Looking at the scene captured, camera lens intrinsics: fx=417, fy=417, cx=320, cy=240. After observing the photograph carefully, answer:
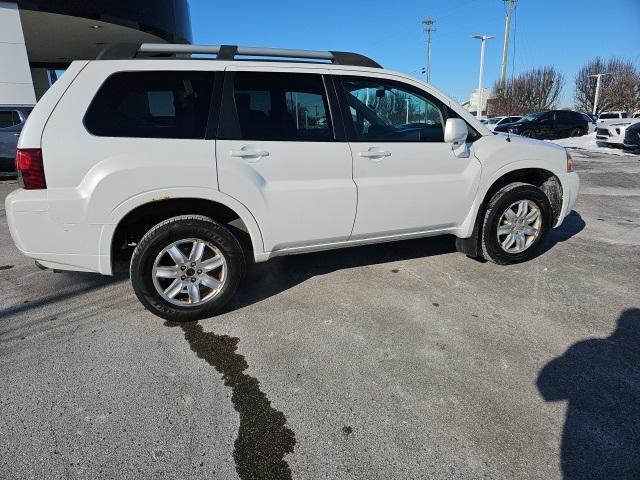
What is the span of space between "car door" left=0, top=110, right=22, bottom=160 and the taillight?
9.13m

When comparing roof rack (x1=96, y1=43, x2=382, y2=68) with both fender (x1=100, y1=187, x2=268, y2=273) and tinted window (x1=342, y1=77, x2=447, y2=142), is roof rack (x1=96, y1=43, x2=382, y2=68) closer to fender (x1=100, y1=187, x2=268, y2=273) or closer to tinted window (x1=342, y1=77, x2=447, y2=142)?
tinted window (x1=342, y1=77, x2=447, y2=142)

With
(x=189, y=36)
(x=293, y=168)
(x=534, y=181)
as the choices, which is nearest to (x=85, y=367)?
(x=293, y=168)

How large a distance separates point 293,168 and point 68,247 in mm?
1700

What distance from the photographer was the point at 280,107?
3.26 m

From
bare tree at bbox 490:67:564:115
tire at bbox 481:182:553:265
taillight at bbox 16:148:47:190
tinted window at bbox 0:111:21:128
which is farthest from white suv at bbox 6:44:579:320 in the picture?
bare tree at bbox 490:67:564:115

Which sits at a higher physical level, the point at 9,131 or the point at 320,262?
the point at 9,131

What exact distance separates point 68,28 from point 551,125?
2378cm

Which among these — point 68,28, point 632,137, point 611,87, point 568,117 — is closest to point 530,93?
point 611,87

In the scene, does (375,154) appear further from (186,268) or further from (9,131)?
(9,131)

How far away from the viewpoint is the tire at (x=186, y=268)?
304 cm

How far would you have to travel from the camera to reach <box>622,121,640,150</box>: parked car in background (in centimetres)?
1434

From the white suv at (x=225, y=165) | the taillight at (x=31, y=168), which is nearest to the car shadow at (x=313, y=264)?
the white suv at (x=225, y=165)

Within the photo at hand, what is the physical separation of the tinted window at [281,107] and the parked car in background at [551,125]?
22.9 metres

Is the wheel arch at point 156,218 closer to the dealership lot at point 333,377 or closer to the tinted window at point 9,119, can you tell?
→ the dealership lot at point 333,377
